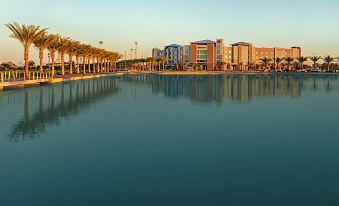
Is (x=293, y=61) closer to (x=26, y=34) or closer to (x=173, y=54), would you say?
(x=173, y=54)

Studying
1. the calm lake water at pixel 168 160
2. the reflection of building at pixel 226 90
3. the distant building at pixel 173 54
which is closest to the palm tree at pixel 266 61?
the distant building at pixel 173 54

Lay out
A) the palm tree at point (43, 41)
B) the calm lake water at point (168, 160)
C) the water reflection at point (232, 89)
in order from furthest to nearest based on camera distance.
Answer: the palm tree at point (43, 41), the water reflection at point (232, 89), the calm lake water at point (168, 160)

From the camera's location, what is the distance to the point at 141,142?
49.8 ft

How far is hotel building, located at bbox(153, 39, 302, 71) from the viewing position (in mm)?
167750

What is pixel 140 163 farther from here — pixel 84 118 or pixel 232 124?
pixel 84 118

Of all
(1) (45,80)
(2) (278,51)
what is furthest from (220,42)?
(1) (45,80)

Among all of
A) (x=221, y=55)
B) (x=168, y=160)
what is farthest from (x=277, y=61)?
(x=168, y=160)

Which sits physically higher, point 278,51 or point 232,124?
point 278,51

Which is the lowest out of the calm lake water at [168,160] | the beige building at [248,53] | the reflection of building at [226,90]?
the calm lake water at [168,160]

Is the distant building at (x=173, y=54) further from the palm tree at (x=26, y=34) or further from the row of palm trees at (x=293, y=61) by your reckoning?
the palm tree at (x=26, y=34)

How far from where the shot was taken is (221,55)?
16775 cm

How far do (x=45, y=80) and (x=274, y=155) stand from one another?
4987cm

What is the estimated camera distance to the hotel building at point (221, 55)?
550 ft

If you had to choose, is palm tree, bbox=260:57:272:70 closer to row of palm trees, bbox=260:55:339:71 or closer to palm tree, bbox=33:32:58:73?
row of palm trees, bbox=260:55:339:71
